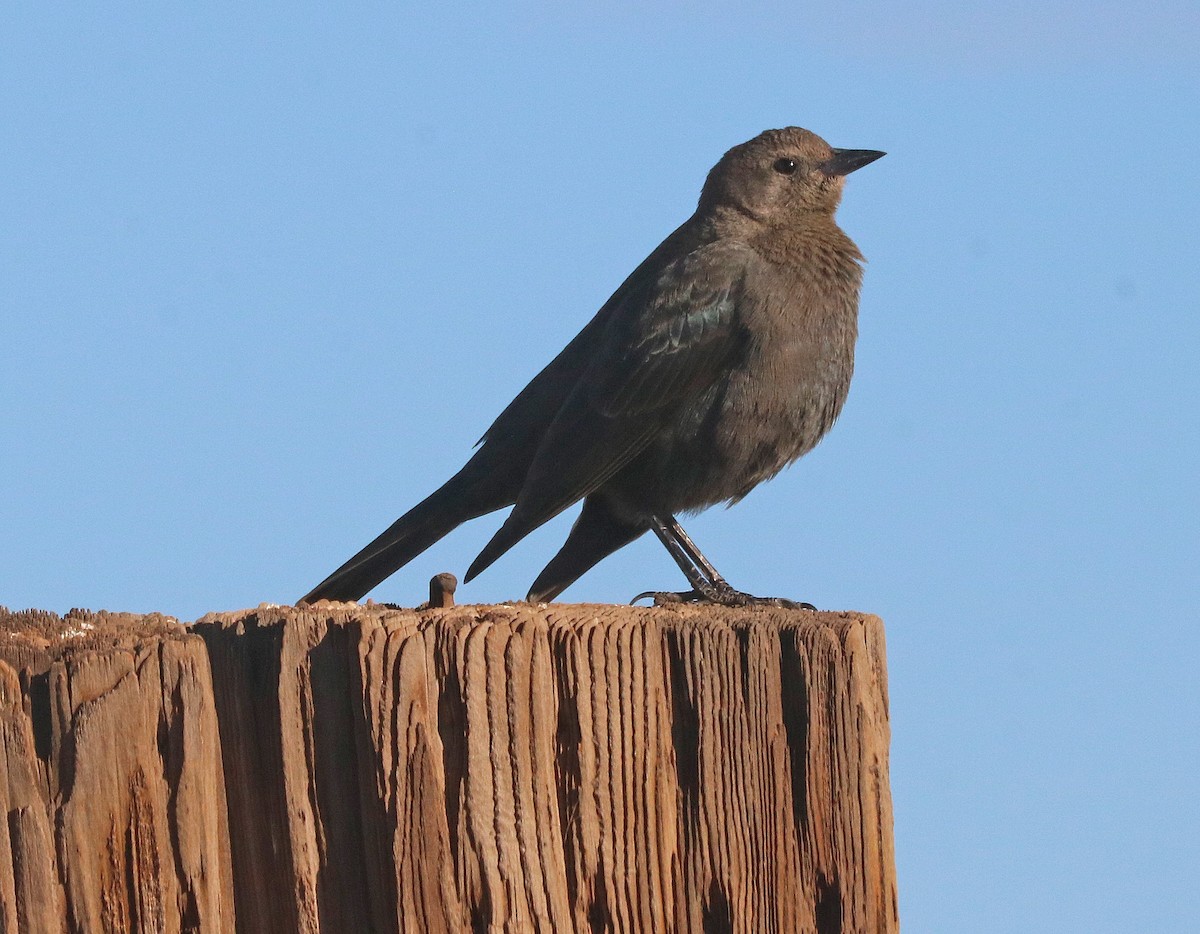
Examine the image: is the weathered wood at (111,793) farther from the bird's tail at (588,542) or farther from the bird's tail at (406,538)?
the bird's tail at (588,542)

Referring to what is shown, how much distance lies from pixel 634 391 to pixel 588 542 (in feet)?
2.03

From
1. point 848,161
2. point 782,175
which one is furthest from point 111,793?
A: point 848,161

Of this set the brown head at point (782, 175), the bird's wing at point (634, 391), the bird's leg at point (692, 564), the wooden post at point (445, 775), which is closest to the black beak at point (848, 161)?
the brown head at point (782, 175)

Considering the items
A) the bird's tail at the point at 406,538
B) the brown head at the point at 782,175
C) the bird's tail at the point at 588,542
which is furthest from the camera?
the brown head at the point at 782,175

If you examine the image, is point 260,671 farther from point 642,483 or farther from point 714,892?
point 642,483

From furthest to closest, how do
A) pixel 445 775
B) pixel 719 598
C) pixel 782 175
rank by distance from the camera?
pixel 782 175
pixel 719 598
pixel 445 775

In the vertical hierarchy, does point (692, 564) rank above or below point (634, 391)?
below

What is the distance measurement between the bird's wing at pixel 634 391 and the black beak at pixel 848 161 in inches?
39.0

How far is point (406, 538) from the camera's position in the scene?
5.73 m

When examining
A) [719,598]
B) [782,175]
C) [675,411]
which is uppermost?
[782,175]

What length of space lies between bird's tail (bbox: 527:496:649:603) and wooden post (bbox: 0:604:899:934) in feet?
10.0

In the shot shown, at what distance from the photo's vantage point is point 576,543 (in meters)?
5.99

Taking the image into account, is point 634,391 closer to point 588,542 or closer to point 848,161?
point 588,542

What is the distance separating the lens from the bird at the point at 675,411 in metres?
5.82
